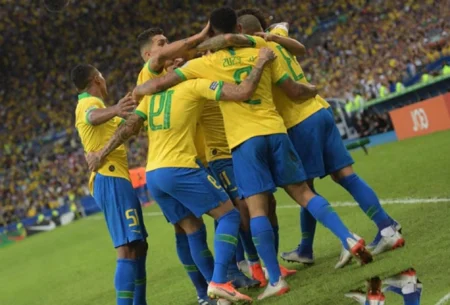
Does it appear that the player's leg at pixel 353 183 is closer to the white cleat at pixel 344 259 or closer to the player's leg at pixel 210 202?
the white cleat at pixel 344 259

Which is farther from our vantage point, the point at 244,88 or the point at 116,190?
the point at 116,190

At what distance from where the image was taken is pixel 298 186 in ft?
18.7

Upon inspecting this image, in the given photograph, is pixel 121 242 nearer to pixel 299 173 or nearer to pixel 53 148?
pixel 299 173

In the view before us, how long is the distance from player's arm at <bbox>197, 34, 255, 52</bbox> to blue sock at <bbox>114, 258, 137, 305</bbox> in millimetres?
1786

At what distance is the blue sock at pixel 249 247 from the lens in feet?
20.9

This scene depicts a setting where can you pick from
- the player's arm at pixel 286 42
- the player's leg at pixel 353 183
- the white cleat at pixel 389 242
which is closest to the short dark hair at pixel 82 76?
the player's arm at pixel 286 42

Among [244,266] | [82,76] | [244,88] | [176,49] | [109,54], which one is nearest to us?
[244,88]

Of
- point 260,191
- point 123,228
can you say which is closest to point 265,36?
point 260,191

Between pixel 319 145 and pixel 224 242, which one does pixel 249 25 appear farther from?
pixel 224 242

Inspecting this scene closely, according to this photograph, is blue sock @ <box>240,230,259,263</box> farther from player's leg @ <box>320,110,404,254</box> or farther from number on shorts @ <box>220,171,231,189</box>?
player's leg @ <box>320,110,404,254</box>

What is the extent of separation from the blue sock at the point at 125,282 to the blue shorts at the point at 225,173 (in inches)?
40.8

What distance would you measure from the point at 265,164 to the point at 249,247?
1.10 metres

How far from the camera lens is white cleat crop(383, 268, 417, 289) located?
3.73 m

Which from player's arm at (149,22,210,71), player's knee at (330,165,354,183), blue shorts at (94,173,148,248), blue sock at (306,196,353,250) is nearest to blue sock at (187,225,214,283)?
blue shorts at (94,173,148,248)
